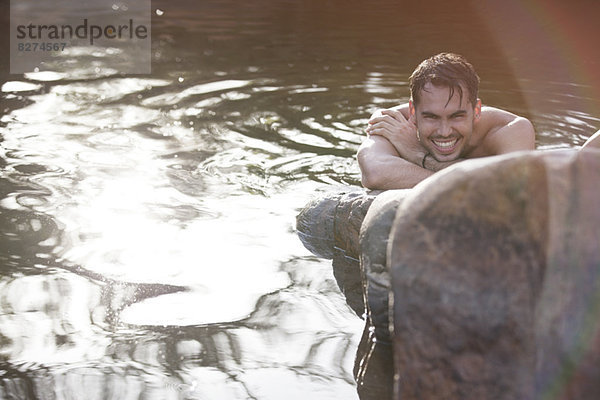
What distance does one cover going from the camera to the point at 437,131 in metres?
4.62

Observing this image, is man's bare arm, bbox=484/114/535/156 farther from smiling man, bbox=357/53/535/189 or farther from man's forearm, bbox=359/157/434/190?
man's forearm, bbox=359/157/434/190

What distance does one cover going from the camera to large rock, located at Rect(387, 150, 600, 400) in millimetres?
2502

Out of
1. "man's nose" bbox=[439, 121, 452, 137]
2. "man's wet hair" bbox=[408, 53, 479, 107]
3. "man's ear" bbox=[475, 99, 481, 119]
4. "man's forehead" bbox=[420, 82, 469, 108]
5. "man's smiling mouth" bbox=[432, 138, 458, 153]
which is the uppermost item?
"man's wet hair" bbox=[408, 53, 479, 107]

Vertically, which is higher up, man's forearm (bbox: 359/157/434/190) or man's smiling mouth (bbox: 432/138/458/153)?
man's smiling mouth (bbox: 432/138/458/153)

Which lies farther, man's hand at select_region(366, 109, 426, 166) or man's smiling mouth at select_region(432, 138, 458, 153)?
man's hand at select_region(366, 109, 426, 166)

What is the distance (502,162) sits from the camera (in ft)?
8.42

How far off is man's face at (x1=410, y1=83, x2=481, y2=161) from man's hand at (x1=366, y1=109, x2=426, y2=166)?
0.10 metres

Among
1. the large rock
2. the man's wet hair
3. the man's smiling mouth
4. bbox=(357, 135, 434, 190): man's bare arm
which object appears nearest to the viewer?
the large rock

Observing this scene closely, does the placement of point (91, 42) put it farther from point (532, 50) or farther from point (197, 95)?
point (532, 50)

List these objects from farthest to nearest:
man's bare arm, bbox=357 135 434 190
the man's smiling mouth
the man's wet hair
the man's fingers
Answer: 1. the man's fingers
2. the man's smiling mouth
3. man's bare arm, bbox=357 135 434 190
4. the man's wet hair

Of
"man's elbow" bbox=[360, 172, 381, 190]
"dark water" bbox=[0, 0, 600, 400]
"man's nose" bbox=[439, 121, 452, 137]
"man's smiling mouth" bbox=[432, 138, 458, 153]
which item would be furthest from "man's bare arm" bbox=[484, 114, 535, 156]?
"dark water" bbox=[0, 0, 600, 400]

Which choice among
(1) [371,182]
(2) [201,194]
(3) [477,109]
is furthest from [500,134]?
(2) [201,194]

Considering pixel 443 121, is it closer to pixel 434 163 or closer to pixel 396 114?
pixel 434 163

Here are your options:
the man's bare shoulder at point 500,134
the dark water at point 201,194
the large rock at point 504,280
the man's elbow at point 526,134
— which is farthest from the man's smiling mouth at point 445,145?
the large rock at point 504,280
